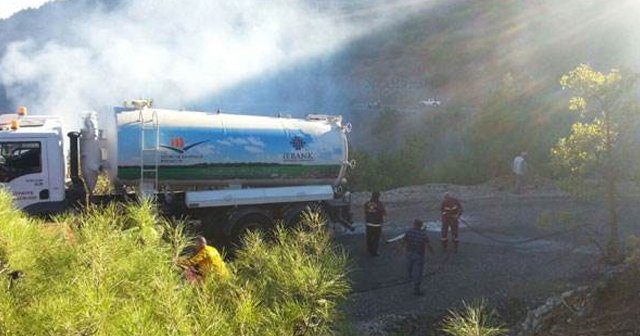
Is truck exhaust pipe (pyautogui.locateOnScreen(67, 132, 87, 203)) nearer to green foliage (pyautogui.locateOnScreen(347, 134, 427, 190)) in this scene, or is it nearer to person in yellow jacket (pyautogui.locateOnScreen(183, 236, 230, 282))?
person in yellow jacket (pyautogui.locateOnScreen(183, 236, 230, 282))

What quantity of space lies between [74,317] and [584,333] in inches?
240

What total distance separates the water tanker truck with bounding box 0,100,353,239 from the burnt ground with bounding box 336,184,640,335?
1525 mm

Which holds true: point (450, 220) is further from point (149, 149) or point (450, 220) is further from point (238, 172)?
point (149, 149)

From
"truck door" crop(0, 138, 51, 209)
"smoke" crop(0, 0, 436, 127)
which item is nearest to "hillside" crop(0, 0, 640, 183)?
"smoke" crop(0, 0, 436, 127)

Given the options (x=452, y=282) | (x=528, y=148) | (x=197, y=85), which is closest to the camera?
(x=452, y=282)

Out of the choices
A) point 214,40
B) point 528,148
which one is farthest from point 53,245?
point 214,40

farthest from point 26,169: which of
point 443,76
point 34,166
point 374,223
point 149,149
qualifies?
point 443,76

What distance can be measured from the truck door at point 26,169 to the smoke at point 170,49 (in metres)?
14.8

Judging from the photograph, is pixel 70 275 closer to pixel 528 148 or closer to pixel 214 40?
pixel 528 148

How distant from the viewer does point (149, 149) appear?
9.84 meters

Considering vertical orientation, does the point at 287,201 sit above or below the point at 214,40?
below

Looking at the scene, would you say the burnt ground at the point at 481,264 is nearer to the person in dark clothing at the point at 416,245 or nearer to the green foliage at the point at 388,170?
the person in dark clothing at the point at 416,245

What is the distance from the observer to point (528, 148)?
64.7 ft

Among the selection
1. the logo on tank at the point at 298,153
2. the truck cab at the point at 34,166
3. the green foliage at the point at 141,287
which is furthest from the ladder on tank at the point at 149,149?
the green foliage at the point at 141,287
